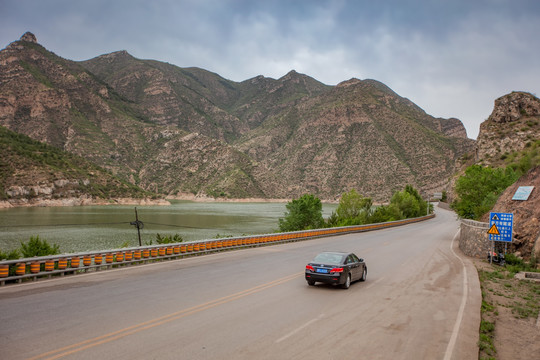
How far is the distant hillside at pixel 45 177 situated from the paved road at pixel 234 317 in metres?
101

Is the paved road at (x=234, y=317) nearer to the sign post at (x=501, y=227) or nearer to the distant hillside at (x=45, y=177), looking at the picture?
the sign post at (x=501, y=227)

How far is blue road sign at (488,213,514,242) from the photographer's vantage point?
19.5m

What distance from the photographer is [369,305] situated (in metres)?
10.2

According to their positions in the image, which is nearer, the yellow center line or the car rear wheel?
the yellow center line

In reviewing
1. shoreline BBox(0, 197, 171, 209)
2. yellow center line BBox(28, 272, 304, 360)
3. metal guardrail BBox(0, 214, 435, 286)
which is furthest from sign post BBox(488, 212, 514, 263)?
shoreline BBox(0, 197, 171, 209)

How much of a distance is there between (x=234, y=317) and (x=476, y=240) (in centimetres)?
2036

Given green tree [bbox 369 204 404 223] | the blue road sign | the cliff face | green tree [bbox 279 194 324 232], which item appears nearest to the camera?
the blue road sign

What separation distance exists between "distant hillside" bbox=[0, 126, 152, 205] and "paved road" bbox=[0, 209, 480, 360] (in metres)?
101

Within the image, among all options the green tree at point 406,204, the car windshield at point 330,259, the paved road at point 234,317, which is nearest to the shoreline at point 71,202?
the green tree at point 406,204

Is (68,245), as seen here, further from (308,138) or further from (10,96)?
(10,96)

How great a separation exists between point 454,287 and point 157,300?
10.4 metres

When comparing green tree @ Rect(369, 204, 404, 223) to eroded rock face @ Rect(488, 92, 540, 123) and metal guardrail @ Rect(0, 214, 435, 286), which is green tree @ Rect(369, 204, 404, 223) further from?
eroded rock face @ Rect(488, 92, 540, 123)

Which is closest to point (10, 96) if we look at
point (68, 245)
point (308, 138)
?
point (308, 138)

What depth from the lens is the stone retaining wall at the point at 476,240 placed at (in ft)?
73.4
